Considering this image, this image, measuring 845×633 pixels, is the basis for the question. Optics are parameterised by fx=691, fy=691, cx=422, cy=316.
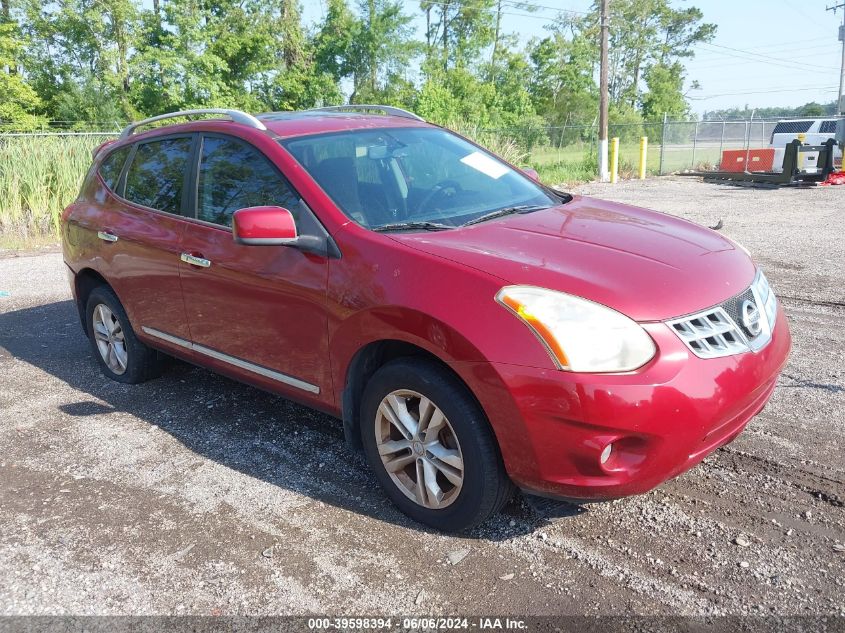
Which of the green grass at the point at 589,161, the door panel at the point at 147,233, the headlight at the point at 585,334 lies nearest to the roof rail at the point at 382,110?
the door panel at the point at 147,233

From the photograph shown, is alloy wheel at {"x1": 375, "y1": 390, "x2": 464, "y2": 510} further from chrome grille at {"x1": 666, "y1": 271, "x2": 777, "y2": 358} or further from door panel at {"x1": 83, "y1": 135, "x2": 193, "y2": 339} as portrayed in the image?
door panel at {"x1": 83, "y1": 135, "x2": 193, "y2": 339}

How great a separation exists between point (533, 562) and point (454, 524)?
36 cm

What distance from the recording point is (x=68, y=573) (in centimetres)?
287

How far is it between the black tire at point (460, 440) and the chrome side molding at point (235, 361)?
55 cm

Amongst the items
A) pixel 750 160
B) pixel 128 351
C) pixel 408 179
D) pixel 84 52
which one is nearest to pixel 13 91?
pixel 84 52

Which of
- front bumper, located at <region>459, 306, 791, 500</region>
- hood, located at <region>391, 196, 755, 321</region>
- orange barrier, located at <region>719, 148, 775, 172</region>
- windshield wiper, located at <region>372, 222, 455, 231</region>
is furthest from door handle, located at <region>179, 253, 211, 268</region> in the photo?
orange barrier, located at <region>719, 148, 775, 172</region>

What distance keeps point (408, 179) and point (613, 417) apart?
1797mm

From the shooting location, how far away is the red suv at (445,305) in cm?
252

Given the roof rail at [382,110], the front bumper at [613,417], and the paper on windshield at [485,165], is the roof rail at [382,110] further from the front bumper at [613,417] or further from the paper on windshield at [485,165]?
the front bumper at [613,417]

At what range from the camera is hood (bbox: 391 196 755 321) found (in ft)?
8.65

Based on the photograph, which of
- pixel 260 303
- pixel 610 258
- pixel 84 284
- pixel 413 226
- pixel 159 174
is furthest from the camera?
pixel 84 284

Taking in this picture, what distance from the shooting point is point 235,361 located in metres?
3.87

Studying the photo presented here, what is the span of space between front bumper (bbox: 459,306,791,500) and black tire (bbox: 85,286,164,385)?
3.07m

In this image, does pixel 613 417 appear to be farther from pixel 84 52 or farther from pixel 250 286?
pixel 84 52
